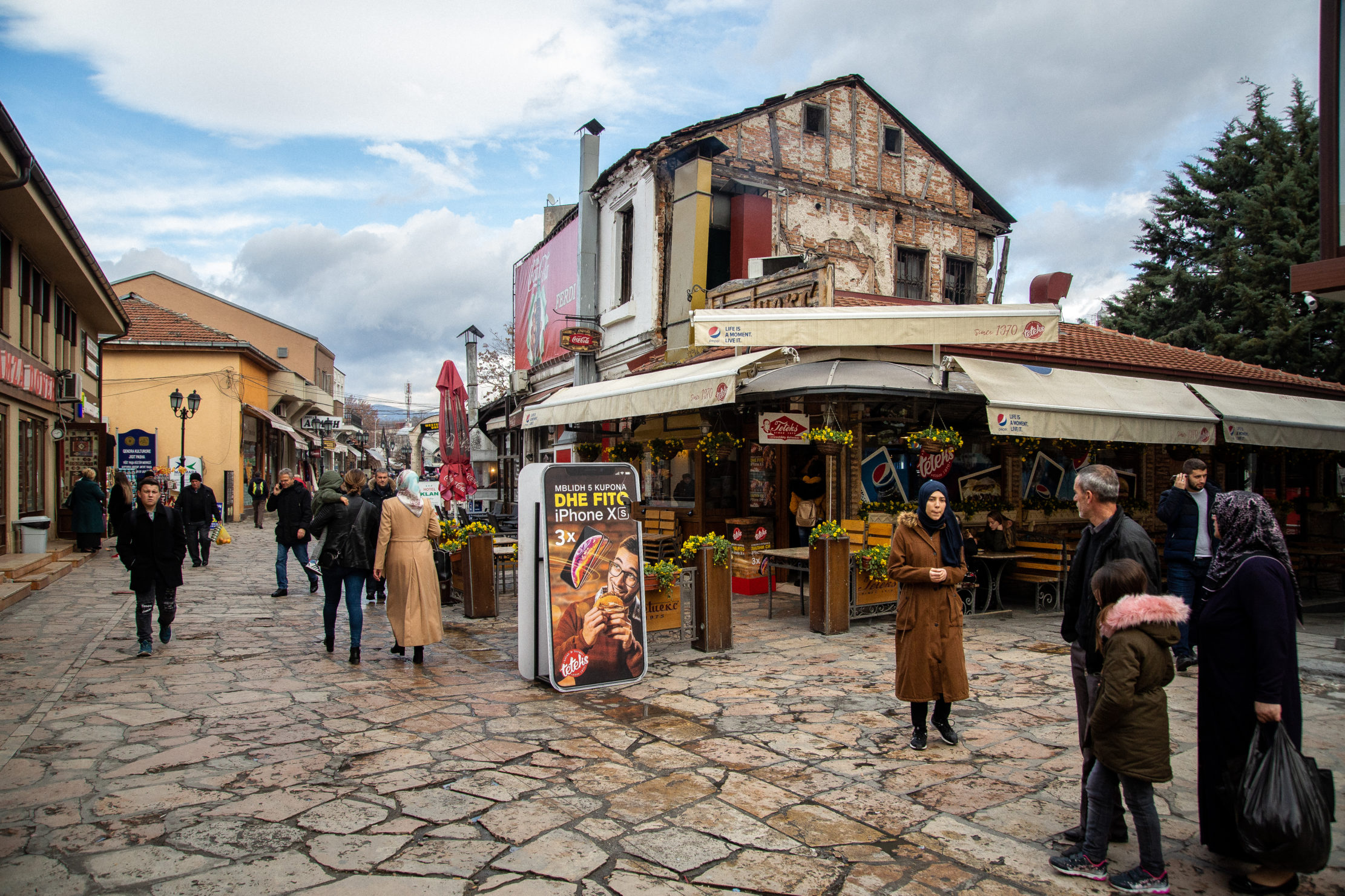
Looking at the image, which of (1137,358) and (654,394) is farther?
(1137,358)

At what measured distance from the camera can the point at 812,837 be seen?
12.6 ft

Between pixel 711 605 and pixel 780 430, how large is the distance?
2.87 meters

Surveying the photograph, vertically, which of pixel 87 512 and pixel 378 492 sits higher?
pixel 378 492

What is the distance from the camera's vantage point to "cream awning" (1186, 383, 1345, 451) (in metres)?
11.3

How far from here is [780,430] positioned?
33.0ft

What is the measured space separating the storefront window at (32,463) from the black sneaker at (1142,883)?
17.0 metres

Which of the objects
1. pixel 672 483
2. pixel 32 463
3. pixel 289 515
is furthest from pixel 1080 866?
pixel 32 463

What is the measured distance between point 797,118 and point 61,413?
16.3 meters

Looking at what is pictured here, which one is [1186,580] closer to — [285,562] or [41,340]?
[285,562]

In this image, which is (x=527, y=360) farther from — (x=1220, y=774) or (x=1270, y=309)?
(x=1220, y=774)

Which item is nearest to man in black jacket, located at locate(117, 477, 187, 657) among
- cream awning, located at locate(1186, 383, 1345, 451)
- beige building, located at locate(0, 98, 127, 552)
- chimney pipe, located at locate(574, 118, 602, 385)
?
beige building, located at locate(0, 98, 127, 552)

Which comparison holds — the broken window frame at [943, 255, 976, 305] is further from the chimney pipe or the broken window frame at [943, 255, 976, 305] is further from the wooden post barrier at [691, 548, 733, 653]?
the wooden post barrier at [691, 548, 733, 653]

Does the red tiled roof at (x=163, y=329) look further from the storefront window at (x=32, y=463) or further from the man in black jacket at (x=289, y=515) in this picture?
the man in black jacket at (x=289, y=515)

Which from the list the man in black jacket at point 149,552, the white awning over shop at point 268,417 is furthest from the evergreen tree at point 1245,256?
the white awning over shop at point 268,417
